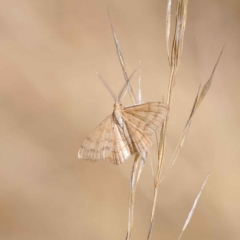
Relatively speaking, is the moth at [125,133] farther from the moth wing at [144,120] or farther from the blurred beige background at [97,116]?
the blurred beige background at [97,116]

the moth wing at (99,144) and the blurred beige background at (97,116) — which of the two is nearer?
the moth wing at (99,144)

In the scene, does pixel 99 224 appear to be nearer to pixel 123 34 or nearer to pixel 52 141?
pixel 52 141

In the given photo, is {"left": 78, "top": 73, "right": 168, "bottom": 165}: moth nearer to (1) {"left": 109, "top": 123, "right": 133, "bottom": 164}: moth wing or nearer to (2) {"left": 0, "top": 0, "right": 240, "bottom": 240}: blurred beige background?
(1) {"left": 109, "top": 123, "right": 133, "bottom": 164}: moth wing

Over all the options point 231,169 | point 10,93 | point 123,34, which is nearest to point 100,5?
point 123,34

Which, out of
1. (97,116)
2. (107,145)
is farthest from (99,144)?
(97,116)

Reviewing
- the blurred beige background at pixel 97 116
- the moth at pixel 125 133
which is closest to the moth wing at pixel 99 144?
the moth at pixel 125 133

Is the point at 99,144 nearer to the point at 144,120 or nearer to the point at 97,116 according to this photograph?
the point at 144,120
